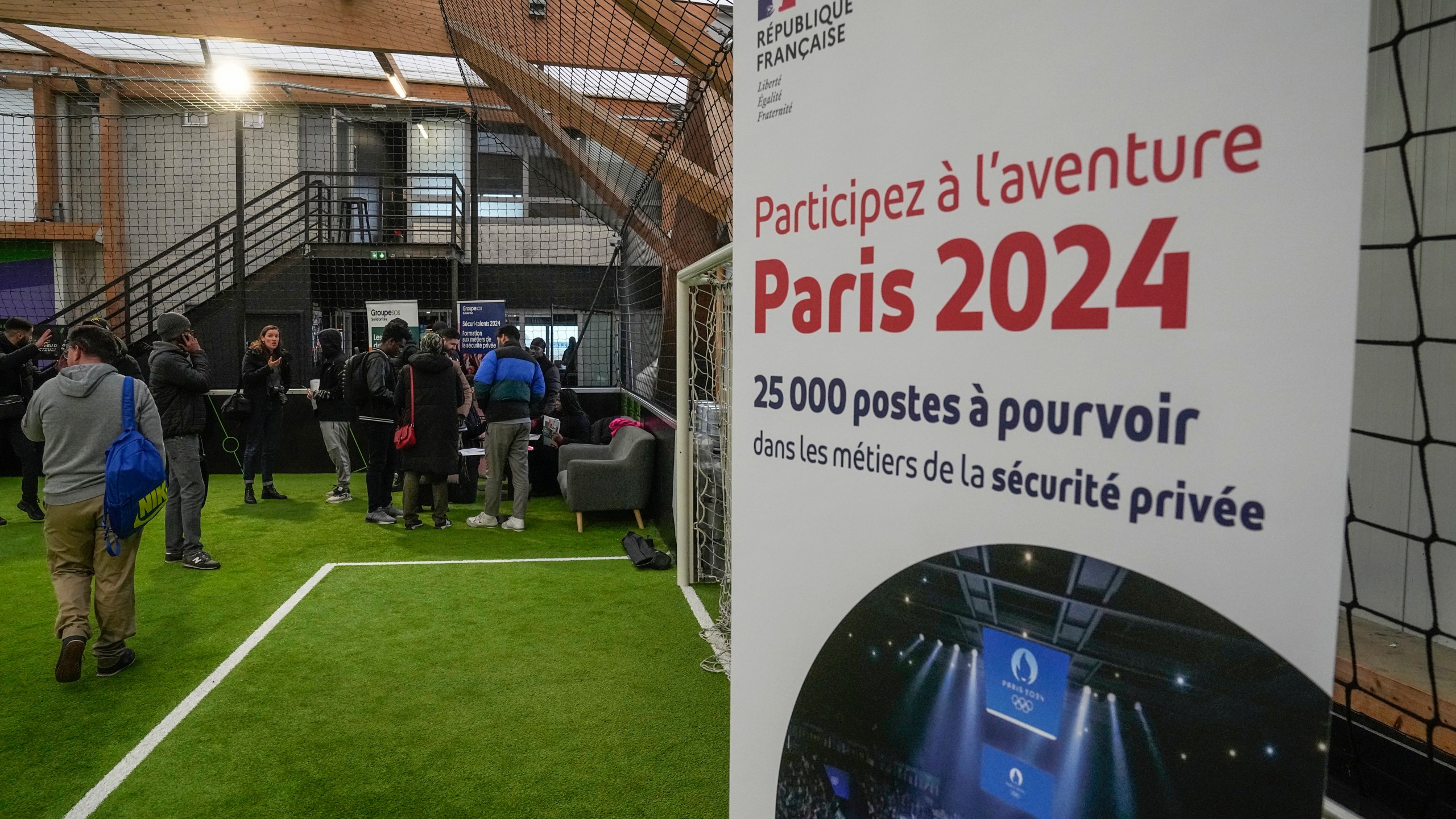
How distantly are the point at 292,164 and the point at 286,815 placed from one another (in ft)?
37.7

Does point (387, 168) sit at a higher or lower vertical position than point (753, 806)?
higher

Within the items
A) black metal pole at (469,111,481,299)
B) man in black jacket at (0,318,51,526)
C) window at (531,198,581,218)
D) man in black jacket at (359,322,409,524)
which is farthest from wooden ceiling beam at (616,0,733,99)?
window at (531,198,581,218)

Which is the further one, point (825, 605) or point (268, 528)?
point (268, 528)

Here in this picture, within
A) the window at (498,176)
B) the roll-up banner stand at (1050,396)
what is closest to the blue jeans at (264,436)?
the roll-up banner stand at (1050,396)

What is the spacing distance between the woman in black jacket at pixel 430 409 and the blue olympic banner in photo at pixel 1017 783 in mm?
5046

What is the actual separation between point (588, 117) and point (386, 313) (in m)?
3.75

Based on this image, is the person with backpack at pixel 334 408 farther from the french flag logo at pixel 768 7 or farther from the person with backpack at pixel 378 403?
the french flag logo at pixel 768 7

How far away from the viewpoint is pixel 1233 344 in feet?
2.52

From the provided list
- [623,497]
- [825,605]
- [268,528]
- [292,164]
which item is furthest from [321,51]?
[825,605]

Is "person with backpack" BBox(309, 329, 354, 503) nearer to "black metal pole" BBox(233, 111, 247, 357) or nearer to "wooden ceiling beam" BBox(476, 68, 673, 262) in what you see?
"wooden ceiling beam" BBox(476, 68, 673, 262)

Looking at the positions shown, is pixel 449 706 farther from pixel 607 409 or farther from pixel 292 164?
pixel 292 164

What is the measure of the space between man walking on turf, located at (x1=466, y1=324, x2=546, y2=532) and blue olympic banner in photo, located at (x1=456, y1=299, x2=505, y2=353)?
212 cm

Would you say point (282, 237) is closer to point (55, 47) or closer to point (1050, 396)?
point (55, 47)

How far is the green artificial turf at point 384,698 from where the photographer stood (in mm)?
2350
